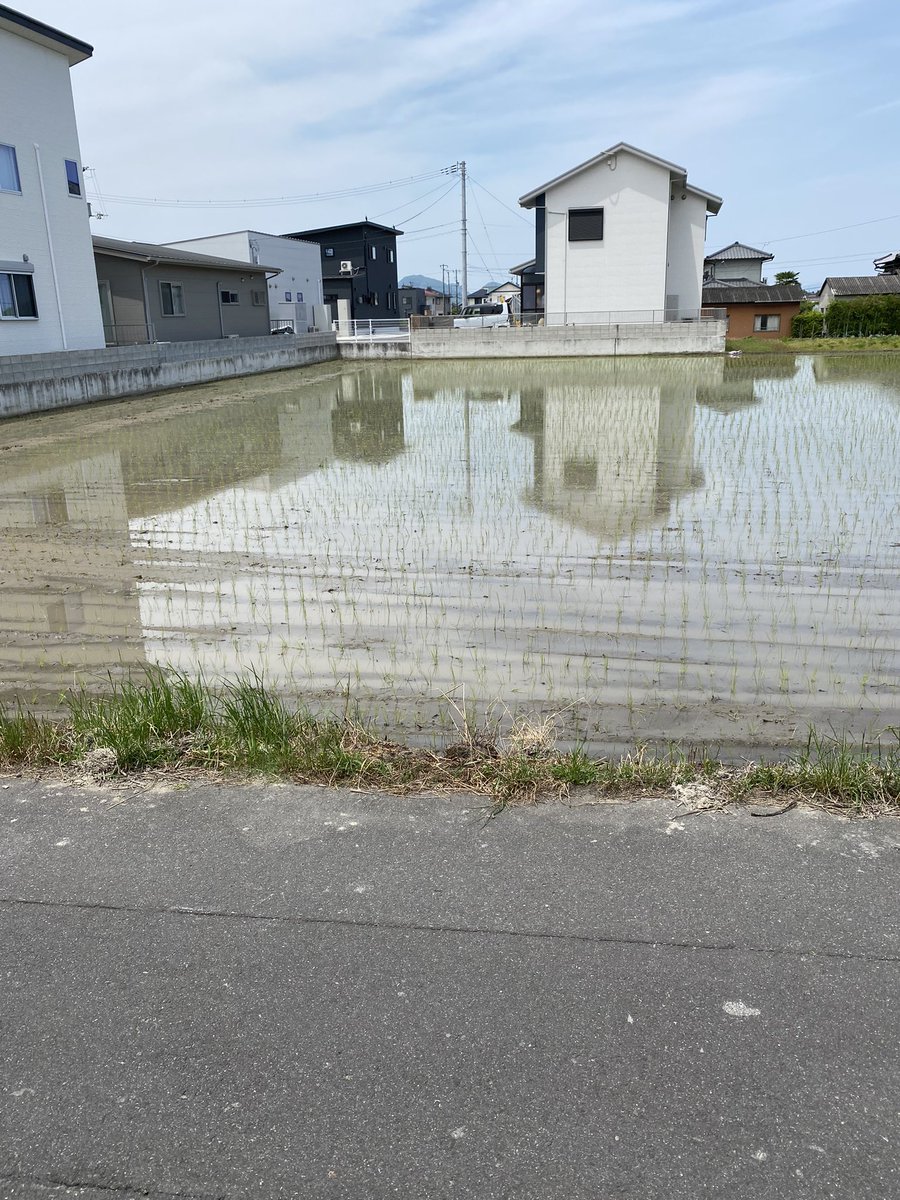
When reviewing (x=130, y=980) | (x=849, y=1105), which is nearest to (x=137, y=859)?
(x=130, y=980)

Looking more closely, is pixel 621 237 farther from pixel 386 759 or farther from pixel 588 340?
pixel 386 759

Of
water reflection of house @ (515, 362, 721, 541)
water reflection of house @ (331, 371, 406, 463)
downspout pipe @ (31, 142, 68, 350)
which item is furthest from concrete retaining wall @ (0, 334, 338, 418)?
water reflection of house @ (515, 362, 721, 541)

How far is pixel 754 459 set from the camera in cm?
1062

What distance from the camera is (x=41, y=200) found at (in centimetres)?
1939

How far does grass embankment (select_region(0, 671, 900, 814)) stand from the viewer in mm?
2873

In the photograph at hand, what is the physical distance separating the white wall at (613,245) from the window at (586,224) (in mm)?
196

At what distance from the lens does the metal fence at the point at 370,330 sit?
34969mm

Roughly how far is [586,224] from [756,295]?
386 inches

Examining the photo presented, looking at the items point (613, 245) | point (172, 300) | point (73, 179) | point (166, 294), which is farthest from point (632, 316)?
point (73, 179)

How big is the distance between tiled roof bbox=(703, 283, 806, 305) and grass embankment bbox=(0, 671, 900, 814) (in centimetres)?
3806

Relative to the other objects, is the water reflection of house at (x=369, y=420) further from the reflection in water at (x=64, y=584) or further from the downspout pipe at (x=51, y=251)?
the downspout pipe at (x=51, y=251)

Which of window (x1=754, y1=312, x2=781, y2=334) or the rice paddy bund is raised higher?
window (x1=754, y1=312, x2=781, y2=334)

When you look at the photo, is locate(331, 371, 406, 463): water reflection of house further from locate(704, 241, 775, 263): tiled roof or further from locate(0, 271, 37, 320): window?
locate(704, 241, 775, 263): tiled roof

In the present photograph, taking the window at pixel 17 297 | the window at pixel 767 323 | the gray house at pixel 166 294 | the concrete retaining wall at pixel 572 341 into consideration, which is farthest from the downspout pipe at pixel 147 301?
the window at pixel 767 323
